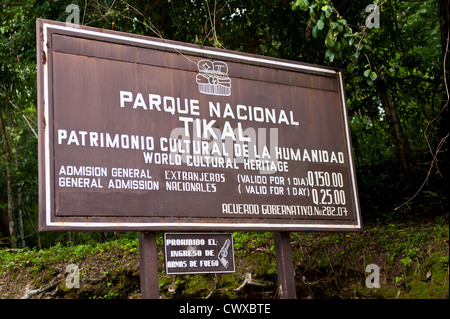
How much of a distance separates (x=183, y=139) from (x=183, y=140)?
0.01 meters

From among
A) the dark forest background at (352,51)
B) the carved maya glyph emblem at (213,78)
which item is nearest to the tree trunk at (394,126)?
the dark forest background at (352,51)

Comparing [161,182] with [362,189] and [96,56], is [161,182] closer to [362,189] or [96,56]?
[96,56]

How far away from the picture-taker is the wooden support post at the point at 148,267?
16.6ft

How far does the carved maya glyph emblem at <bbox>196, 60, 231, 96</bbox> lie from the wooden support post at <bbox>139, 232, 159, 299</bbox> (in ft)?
5.43

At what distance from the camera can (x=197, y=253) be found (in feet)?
17.5

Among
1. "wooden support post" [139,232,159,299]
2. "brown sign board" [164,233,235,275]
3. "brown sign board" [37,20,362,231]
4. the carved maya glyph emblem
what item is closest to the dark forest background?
"brown sign board" [37,20,362,231]

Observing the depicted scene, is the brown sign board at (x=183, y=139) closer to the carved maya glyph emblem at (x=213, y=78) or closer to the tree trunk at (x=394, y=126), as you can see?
the carved maya glyph emblem at (x=213, y=78)

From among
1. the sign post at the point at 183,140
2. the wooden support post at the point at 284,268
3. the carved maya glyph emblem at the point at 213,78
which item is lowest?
the wooden support post at the point at 284,268

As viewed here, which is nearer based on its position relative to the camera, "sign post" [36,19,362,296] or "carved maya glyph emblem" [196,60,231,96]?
"sign post" [36,19,362,296]

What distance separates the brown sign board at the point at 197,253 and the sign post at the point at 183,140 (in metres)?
0.13

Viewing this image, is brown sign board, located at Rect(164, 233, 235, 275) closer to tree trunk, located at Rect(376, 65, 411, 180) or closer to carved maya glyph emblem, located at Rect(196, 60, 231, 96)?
carved maya glyph emblem, located at Rect(196, 60, 231, 96)

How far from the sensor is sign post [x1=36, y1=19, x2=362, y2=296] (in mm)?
4957

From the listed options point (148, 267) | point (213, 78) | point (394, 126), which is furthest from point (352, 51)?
point (148, 267)

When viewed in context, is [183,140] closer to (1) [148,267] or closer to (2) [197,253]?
(2) [197,253]
